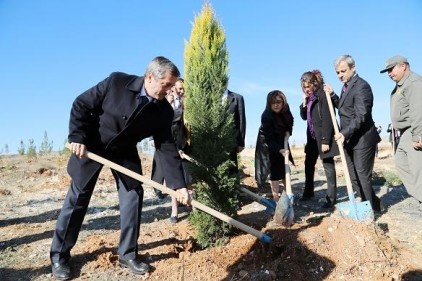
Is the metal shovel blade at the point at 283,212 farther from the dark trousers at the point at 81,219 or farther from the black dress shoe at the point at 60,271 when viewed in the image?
the black dress shoe at the point at 60,271

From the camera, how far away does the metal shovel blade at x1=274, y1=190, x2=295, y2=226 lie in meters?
4.61

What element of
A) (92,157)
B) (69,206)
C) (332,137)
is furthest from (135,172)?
(332,137)

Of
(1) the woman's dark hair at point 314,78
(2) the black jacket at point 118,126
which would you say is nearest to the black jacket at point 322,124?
(1) the woman's dark hair at point 314,78

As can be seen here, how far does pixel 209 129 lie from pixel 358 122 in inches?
86.3

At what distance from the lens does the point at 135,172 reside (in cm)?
394

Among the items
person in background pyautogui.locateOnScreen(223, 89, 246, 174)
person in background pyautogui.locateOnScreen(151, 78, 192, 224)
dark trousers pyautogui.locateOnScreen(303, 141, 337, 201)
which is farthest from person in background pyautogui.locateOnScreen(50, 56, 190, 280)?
dark trousers pyautogui.locateOnScreen(303, 141, 337, 201)

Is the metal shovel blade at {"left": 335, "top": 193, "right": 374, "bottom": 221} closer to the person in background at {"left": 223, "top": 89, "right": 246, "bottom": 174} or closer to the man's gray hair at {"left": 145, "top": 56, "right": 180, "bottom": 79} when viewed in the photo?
the person in background at {"left": 223, "top": 89, "right": 246, "bottom": 174}

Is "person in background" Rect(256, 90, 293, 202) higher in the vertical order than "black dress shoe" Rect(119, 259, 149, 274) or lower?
higher

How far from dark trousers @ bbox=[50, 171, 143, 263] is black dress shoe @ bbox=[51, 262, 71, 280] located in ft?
0.15

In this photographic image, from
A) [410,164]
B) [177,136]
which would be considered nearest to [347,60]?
[410,164]

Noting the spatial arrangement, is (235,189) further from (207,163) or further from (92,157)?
(92,157)

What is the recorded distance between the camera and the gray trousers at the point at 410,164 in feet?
16.0

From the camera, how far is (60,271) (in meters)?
3.74

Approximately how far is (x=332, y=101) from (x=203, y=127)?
95.9 inches
